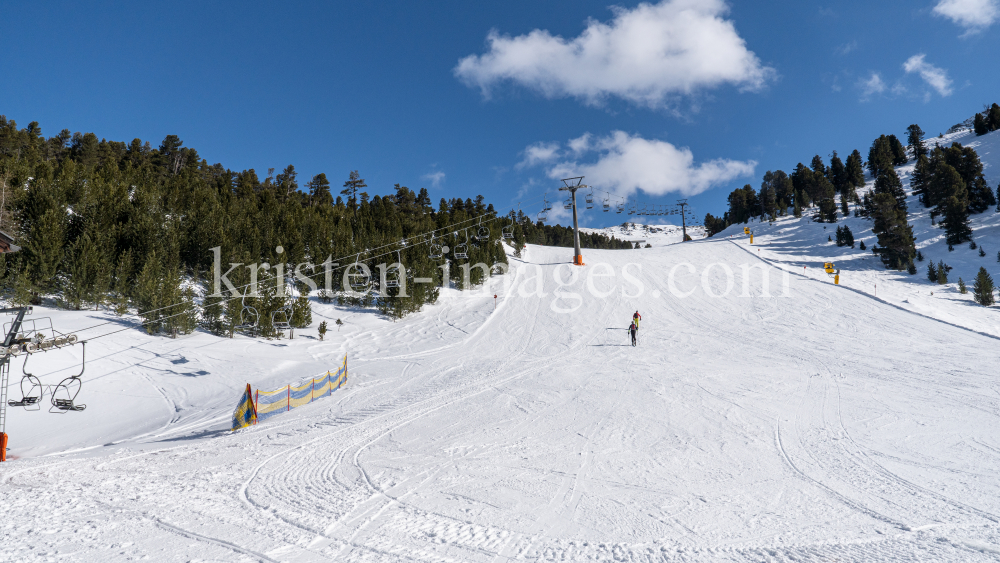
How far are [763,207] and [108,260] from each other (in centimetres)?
9803

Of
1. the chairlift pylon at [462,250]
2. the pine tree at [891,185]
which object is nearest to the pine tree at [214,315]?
the chairlift pylon at [462,250]

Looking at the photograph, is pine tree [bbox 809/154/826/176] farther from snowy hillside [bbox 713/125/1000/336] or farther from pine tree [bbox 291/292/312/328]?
pine tree [bbox 291/292/312/328]

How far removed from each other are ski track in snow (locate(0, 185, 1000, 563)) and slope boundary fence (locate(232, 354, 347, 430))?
1.95 ft

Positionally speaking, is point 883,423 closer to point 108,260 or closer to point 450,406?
point 450,406

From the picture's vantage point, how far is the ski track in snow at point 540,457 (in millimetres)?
5727

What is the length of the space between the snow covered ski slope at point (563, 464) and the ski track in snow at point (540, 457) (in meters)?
0.06

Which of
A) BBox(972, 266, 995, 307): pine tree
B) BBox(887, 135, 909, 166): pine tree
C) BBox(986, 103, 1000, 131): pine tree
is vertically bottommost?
BBox(972, 266, 995, 307): pine tree

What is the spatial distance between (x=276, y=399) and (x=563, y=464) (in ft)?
34.6

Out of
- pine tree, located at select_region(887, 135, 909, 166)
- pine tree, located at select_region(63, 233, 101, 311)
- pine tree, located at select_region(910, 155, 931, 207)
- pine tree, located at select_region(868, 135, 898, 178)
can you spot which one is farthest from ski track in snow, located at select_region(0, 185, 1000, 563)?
pine tree, located at select_region(887, 135, 909, 166)

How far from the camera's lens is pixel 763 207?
8631 centimetres

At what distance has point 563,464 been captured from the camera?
28.7 ft

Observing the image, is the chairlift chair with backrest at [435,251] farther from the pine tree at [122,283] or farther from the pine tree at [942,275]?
the pine tree at [942,275]

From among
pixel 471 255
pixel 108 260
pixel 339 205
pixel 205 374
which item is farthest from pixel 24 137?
pixel 205 374

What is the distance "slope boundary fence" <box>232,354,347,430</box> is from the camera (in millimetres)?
12594
